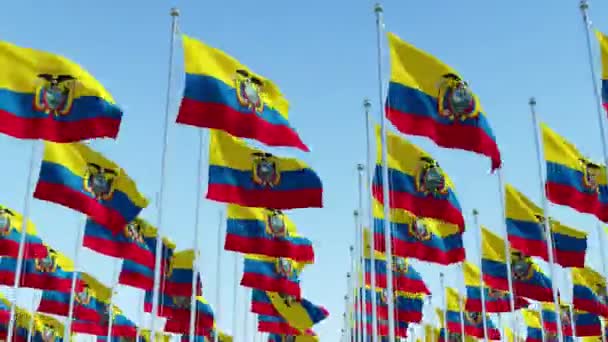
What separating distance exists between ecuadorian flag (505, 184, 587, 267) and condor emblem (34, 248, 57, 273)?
49.9 ft

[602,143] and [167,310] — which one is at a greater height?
[602,143]

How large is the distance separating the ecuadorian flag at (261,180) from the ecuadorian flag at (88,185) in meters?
2.33

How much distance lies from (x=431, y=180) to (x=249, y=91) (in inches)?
200

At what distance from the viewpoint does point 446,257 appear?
23.0 m

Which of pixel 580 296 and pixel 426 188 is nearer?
pixel 426 188

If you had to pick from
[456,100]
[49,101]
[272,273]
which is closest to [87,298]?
[272,273]

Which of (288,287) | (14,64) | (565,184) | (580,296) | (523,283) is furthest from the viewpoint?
(580,296)

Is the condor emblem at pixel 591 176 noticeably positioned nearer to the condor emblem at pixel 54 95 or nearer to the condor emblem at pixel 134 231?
the condor emblem at pixel 134 231

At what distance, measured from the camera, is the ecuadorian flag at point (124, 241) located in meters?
21.6

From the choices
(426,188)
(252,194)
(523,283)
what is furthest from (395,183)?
(523,283)

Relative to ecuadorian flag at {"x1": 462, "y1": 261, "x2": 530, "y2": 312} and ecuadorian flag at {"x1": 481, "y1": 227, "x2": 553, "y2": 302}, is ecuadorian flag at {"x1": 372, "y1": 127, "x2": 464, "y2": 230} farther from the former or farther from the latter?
ecuadorian flag at {"x1": 462, "y1": 261, "x2": 530, "y2": 312}

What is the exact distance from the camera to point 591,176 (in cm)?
2112

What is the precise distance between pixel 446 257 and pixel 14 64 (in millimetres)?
13371

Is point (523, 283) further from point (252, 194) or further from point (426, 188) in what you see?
point (252, 194)
